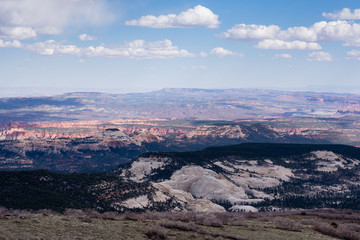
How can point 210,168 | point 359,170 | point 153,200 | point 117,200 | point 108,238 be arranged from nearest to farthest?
point 108,238 → point 117,200 → point 153,200 → point 210,168 → point 359,170

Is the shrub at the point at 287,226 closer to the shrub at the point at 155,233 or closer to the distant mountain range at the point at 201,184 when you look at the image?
the shrub at the point at 155,233

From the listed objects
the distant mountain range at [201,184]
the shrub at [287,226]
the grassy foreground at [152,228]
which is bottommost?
the distant mountain range at [201,184]

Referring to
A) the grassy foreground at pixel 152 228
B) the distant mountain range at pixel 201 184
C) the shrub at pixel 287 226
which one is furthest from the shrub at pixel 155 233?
the distant mountain range at pixel 201 184

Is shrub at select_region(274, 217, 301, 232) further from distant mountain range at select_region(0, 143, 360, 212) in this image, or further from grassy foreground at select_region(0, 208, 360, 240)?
distant mountain range at select_region(0, 143, 360, 212)

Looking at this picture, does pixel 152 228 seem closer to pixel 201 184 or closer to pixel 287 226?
pixel 287 226

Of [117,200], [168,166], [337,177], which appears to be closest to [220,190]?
[168,166]

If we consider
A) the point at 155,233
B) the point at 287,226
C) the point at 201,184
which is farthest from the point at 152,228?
the point at 201,184

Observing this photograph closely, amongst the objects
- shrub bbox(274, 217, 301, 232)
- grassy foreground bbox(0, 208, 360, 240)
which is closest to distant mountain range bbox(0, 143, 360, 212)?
grassy foreground bbox(0, 208, 360, 240)

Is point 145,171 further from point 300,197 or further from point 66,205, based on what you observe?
point 66,205
